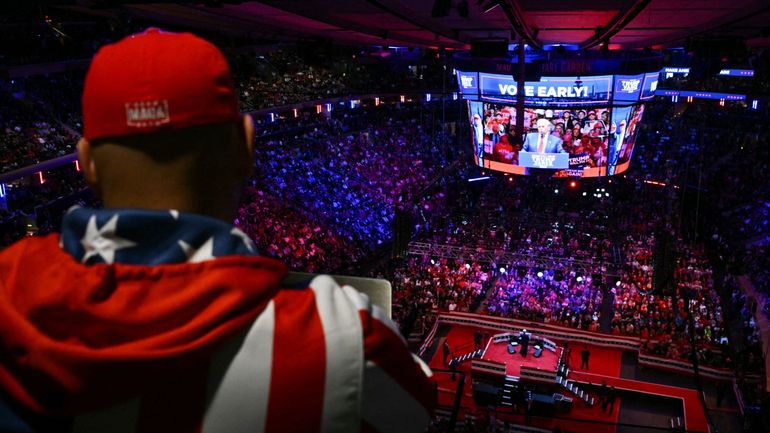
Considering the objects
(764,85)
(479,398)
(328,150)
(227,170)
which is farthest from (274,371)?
(764,85)

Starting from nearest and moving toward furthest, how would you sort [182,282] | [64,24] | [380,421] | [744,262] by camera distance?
[182,282]
[380,421]
[64,24]
[744,262]

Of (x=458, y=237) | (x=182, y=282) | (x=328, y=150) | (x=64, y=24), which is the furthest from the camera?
(x=328, y=150)

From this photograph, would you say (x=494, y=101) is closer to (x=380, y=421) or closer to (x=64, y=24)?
(x=64, y=24)

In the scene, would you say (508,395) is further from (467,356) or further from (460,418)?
(467,356)

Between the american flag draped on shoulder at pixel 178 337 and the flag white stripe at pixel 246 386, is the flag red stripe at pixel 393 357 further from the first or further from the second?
the flag white stripe at pixel 246 386

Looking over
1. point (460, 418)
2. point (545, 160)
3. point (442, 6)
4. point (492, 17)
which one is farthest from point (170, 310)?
point (545, 160)

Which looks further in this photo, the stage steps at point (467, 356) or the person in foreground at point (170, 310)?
the stage steps at point (467, 356)

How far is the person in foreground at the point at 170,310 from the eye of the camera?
741 mm


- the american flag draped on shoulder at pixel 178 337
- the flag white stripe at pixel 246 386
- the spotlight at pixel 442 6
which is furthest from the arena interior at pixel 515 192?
the flag white stripe at pixel 246 386

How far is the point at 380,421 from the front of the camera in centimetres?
88

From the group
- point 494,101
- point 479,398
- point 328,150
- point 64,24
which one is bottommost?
point 479,398

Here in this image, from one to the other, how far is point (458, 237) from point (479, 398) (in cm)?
807

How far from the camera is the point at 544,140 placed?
17.8 meters

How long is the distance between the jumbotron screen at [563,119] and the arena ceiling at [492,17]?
5.49 feet
